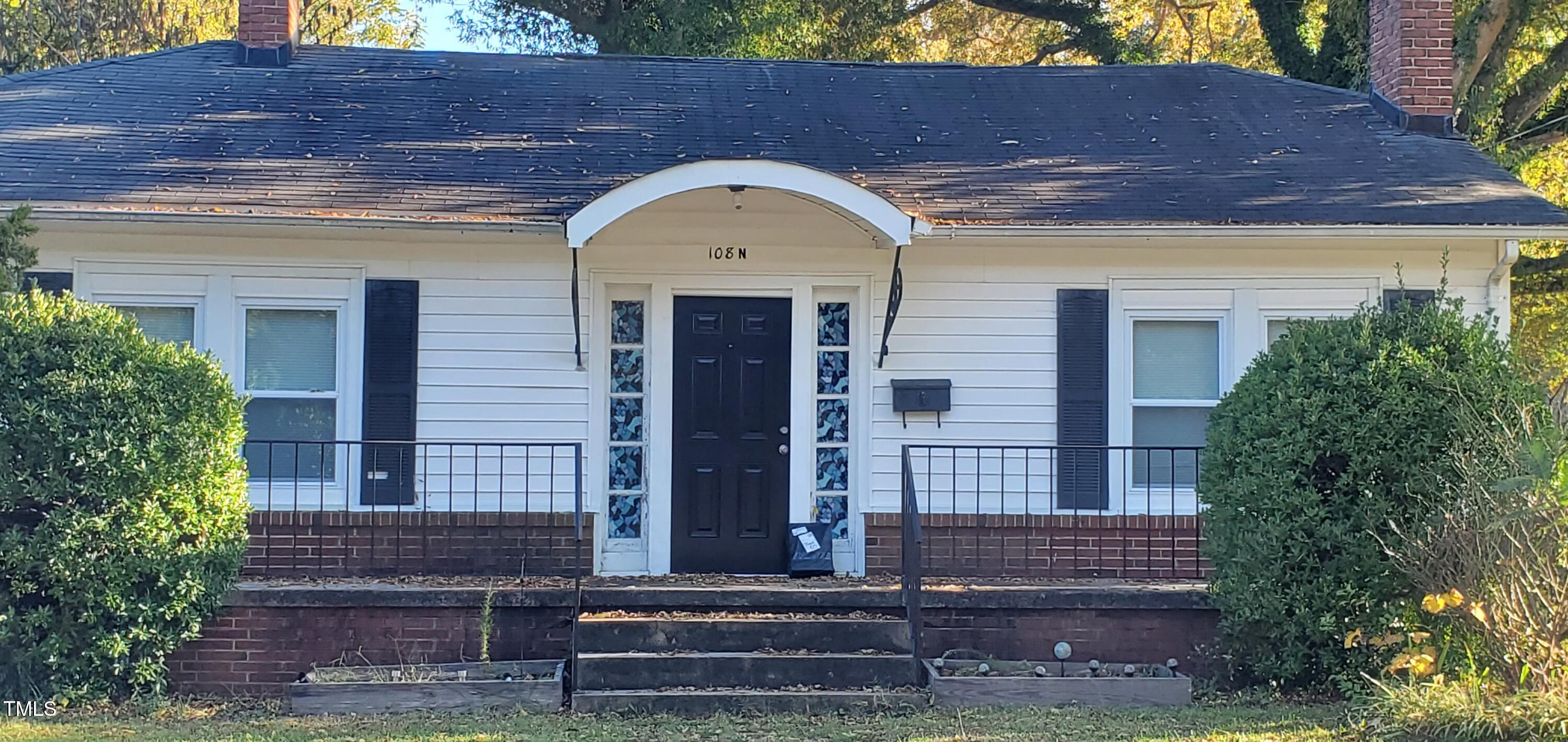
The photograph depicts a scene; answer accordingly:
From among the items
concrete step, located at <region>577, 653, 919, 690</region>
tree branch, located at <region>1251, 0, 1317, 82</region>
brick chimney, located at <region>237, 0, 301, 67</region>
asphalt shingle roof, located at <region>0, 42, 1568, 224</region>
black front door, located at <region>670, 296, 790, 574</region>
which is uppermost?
tree branch, located at <region>1251, 0, 1317, 82</region>

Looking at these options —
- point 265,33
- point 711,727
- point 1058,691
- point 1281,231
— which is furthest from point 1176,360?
point 265,33

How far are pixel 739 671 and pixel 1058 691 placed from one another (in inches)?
66.9

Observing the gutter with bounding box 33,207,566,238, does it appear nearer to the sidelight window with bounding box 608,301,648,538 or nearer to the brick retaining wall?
the sidelight window with bounding box 608,301,648,538

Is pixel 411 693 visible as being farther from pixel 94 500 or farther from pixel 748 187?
pixel 748 187

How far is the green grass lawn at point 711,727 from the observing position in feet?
20.4

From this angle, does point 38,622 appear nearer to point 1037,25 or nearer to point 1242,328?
point 1242,328

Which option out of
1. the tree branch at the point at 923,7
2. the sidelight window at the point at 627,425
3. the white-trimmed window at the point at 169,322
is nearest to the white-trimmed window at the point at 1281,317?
the sidelight window at the point at 627,425

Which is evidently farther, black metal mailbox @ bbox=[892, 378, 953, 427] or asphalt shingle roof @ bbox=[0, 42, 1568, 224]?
black metal mailbox @ bbox=[892, 378, 953, 427]

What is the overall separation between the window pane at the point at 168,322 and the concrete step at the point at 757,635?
3629 millimetres

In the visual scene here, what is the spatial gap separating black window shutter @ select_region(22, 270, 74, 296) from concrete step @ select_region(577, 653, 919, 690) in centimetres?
439

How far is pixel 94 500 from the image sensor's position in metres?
6.71

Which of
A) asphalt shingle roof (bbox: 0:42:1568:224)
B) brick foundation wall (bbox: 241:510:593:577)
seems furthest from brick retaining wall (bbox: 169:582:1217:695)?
asphalt shingle roof (bbox: 0:42:1568:224)

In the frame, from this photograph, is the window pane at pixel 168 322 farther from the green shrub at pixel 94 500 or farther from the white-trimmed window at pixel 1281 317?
the white-trimmed window at pixel 1281 317

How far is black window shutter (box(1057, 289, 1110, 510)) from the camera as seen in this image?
8.98 metres
